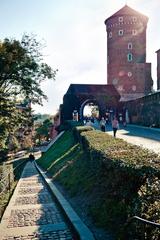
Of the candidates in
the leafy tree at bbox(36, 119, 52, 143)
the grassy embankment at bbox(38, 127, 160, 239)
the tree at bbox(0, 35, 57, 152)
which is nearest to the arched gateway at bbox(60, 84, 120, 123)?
the tree at bbox(0, 35, 57, 152)

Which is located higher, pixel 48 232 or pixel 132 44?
pixel 132 44

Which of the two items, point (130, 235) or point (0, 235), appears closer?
point (130, 235)

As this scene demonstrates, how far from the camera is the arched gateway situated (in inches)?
1887

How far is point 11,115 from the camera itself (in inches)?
1200

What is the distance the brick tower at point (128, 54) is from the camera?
2502 inches

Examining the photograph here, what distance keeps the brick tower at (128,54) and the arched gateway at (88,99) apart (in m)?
15.3

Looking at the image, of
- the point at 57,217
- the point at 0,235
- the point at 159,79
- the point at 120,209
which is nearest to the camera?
the point at 120,209

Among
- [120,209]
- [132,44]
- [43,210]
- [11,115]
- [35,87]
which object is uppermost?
[132,44]

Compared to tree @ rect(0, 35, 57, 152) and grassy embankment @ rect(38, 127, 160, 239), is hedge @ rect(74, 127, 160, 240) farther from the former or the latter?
tree @ rect(0, 35, 57, 152)

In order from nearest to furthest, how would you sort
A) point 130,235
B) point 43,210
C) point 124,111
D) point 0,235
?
point 130,235, point 0,235, point 43,210, point 124,111

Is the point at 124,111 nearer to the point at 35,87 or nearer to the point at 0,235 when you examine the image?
the point at 35,87

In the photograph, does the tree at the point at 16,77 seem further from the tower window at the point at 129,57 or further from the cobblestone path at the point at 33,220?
the tower window at the point at 129,57

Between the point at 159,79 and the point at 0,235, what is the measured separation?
173 feet

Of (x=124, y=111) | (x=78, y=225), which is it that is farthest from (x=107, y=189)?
(x=124, y=111)
